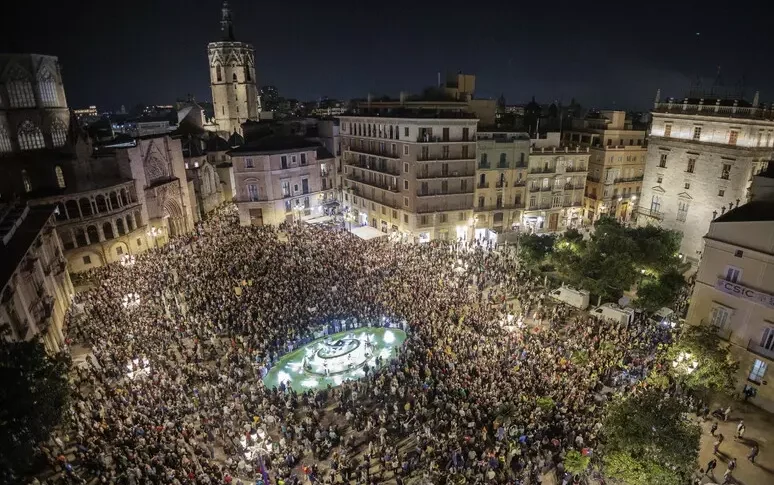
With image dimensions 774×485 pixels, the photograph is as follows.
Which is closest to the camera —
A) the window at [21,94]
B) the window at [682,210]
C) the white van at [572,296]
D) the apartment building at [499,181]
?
the white van at [572,296]

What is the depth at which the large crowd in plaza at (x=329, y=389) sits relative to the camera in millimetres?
19281

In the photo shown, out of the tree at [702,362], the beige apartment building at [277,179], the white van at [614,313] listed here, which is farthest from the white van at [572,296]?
the beige apartment building at [277,179]

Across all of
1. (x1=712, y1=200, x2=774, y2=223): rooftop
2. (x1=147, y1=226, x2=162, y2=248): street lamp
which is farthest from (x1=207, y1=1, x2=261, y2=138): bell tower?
(x1=712, y1=200, x2=774, y2=223): rooftop

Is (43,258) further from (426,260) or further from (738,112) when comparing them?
(738,112)

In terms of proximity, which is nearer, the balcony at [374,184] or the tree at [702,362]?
the tree at [702,362]

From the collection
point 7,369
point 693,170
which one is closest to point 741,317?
point 693,170

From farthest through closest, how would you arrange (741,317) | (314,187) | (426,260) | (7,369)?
(314,187) → (426,260) → (741,317) → (7,369)

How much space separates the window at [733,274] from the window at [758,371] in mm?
4456

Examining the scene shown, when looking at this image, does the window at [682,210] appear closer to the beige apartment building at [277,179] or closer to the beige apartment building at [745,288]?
the beige apartment building at [745,288]

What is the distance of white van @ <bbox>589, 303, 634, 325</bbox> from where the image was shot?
29.8 metres

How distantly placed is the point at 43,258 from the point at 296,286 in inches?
725

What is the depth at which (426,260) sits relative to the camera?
4009 centimetres

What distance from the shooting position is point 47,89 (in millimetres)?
47750

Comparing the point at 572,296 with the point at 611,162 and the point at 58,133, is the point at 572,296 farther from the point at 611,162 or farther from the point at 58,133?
the point at 58,133
